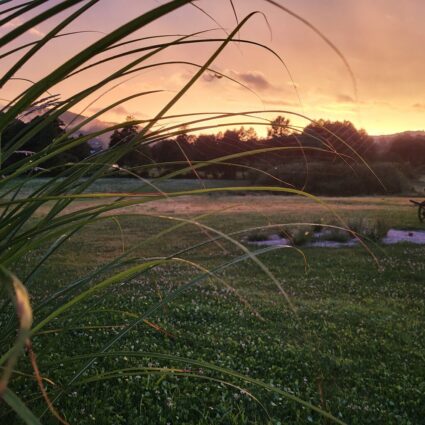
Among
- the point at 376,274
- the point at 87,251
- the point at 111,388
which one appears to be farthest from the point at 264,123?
the point at 87,251

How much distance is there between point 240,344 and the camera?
5500mm

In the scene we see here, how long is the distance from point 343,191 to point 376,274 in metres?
27.7

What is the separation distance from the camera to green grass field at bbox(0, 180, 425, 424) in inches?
81.5

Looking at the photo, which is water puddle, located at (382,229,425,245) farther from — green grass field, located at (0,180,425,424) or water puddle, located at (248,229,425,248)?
green grass field, located at (0,180,425,424)

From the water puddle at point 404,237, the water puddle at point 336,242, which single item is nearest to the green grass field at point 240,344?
the water puddle at point 336,242

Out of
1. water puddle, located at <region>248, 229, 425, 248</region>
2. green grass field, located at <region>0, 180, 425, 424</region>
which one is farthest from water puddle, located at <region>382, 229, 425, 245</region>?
green grass field, located at <region>0, 180, 425, 424</region>

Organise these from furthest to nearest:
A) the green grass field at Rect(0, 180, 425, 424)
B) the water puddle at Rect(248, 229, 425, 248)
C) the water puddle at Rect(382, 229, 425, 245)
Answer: the water puddle at Rect(382, 229, 425, 245) → the water puddle at Rect(248, 229, 425, 248) → the green grass field at Rect(0, 180, 425, 424)

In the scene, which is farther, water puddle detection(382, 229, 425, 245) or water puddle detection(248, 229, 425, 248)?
water puddle detection(382, 229, 425, 245)

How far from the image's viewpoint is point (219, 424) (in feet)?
11.9

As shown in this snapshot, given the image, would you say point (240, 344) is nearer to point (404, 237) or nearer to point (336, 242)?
point (336, 242)

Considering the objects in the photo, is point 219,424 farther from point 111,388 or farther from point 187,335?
point 187,335

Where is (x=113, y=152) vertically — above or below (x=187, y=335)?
above

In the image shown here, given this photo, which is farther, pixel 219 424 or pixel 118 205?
pixel 219 424

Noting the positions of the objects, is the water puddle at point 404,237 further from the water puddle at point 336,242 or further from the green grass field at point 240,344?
the green grass field at point 240,344
